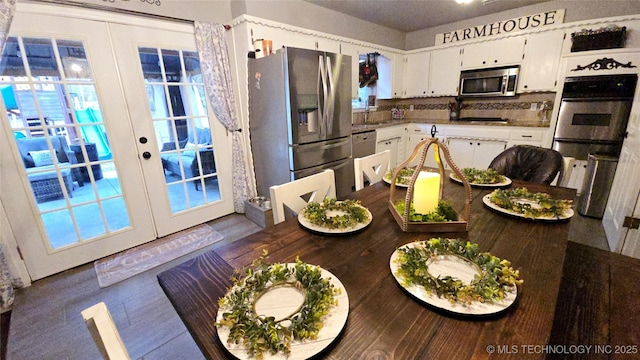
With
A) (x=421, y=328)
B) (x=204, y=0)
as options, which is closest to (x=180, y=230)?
(x=204, y=0)

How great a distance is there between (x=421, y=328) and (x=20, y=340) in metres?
2.25

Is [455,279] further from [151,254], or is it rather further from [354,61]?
[354,61]

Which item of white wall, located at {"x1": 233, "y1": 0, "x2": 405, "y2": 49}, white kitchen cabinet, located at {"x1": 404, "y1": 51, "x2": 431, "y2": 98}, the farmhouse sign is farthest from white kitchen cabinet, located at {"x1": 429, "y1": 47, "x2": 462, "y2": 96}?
white wall, located at {"x1": 233, "y1": 0, "x2": 405, "y2": 49}

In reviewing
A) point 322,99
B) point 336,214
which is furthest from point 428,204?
point 322,99

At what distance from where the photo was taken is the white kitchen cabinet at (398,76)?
14.5ft

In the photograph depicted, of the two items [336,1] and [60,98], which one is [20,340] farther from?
[336,1]

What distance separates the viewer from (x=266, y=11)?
8.98 ft

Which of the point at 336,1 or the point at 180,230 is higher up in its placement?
the point at 336,1

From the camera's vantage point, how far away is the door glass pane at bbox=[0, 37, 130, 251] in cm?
185

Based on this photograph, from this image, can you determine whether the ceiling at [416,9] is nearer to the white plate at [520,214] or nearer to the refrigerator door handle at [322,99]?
the refrigerator door handle at [322,99]

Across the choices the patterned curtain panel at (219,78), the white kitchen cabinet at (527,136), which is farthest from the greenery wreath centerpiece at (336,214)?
the white kitchen cabinet at (527,136)

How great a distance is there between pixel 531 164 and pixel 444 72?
287cm

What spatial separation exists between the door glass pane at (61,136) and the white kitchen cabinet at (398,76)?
157 inches

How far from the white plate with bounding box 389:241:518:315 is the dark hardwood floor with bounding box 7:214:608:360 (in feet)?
4.24
